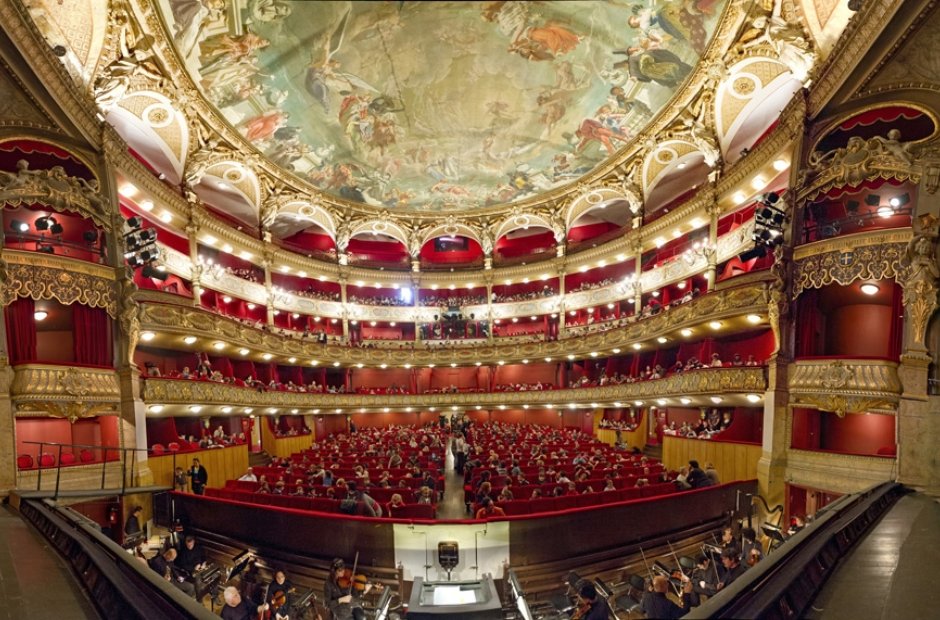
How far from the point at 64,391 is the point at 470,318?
64.8 feet

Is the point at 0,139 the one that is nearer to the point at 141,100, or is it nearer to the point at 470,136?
the point at 141,100

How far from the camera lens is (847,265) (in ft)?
33.7

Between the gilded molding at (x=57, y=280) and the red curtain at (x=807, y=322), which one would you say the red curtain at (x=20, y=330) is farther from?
the red curtain at (x=807, y=322)

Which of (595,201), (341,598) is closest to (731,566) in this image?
(341,598)

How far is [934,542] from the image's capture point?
168 inches

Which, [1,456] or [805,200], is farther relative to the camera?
[805,200]

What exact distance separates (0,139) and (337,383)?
59.4 feet

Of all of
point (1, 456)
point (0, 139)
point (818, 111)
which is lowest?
point (1, 456)

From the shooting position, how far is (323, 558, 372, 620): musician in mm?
4852

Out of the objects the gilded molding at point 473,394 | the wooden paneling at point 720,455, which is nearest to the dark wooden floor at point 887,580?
the wooden paneling at point 720,455

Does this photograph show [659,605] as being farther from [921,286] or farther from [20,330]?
[20,330]

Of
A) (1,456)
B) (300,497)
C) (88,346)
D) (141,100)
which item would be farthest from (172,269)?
(300,497)

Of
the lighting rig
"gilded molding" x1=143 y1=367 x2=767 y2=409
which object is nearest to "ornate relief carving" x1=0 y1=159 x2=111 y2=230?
the lighting rig

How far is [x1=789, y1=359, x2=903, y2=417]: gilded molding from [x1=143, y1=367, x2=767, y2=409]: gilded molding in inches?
41.7
